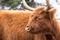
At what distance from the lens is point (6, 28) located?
657 centimetres

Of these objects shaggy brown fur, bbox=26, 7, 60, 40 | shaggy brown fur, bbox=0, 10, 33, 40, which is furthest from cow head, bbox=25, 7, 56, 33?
shaggy brown fur, bbox=0, 10, 33, 40

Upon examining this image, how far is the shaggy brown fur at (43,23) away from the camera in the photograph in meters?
5.62

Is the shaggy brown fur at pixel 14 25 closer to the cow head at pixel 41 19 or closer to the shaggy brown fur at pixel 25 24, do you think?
the shaggy brown fur at pixel 25 24

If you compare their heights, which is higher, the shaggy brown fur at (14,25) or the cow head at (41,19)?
the cow head at (41,19)

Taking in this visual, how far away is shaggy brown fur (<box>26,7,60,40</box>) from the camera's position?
562cm

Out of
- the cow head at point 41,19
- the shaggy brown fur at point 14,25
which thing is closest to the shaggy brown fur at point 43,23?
the cow head at point 41,19

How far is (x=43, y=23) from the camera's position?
18.7 feet

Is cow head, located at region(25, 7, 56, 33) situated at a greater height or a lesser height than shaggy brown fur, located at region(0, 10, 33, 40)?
greater

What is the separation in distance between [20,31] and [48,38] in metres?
0.80

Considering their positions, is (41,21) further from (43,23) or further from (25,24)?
(25,24)

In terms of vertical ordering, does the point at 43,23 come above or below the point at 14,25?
above

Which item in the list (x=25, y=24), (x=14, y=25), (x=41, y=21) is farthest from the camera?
(x=14, y=25)

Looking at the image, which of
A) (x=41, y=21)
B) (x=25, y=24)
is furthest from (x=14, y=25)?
(x=41, y=21)

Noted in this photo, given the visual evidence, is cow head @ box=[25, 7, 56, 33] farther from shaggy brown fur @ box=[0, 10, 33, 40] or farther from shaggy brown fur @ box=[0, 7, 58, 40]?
shaggy brown fur @ box=[0, 10, 33, 40]
